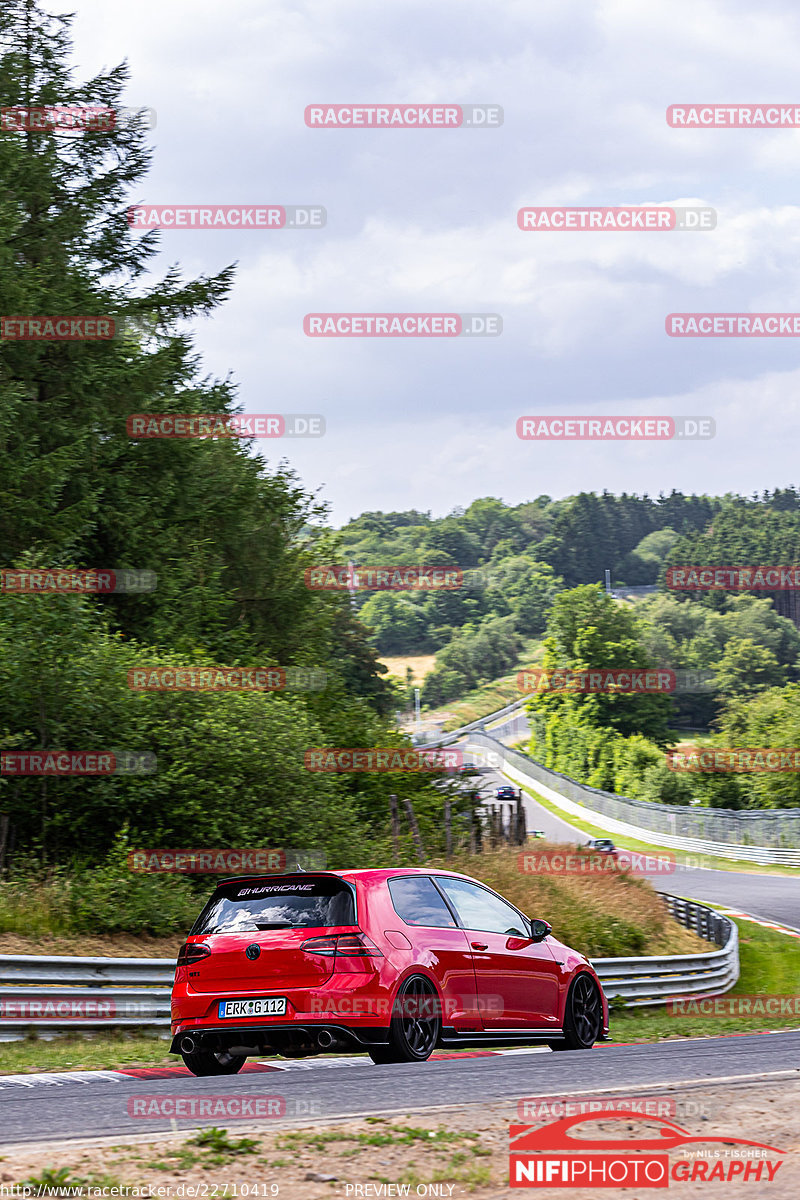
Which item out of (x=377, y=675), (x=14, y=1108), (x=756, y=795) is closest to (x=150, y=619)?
(x=14, y=1108)

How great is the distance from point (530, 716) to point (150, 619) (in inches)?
3947

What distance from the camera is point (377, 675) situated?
55.4 metres

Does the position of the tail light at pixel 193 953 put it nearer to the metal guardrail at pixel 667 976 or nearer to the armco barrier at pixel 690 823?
the metal guardrail at pixel 667 976

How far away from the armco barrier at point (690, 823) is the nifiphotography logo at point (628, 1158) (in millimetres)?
47022

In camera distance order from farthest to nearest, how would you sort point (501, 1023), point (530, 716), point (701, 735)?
point (701, 735) < point (530, 716) < point (501, 1023)

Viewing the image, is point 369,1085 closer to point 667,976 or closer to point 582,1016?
point 582,1016

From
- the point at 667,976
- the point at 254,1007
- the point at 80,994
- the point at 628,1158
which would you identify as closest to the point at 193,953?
the point at 254,1007

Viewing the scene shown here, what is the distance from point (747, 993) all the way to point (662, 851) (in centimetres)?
3877

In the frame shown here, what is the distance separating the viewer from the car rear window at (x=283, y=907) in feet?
28.0

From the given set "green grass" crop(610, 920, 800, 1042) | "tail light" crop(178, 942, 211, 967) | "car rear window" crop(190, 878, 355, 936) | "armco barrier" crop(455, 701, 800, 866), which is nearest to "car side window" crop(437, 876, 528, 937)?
"car rear window" crop(190, 878, 355, 936)

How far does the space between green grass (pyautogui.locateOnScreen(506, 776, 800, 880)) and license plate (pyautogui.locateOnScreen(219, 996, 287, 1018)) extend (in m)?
40.9

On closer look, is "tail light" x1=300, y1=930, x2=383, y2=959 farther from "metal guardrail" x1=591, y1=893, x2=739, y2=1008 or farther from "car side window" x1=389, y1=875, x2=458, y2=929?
"metal guardrail" x1=591, y1=893, x2=739, y2=1008

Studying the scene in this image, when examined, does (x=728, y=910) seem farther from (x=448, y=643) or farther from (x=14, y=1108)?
(x=448, y=643)

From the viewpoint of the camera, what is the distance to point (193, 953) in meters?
8.90
